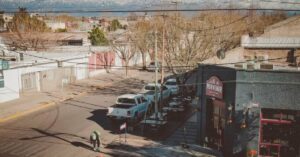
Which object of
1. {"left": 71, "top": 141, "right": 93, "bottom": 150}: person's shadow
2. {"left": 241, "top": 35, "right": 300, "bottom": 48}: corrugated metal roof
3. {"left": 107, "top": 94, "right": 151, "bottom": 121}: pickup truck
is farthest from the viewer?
{"left": 241, "top": 35, "right": 300, "bottom": 48}: corrugated metal roof

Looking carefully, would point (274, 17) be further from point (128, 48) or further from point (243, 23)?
point (128, 48)

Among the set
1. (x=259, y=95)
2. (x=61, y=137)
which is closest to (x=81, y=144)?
(x=61, y=137)

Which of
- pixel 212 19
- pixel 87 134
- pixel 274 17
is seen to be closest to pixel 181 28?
pixel 212 19

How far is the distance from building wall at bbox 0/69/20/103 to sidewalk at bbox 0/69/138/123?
0.60m

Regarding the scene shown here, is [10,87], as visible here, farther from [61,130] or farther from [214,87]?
[214,87]

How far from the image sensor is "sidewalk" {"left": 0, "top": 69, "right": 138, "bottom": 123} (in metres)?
27.1

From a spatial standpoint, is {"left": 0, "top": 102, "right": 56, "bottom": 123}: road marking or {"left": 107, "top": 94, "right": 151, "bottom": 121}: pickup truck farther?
{"left": 0, "top": 102, "right": 56, "bottom": 123}: road marking

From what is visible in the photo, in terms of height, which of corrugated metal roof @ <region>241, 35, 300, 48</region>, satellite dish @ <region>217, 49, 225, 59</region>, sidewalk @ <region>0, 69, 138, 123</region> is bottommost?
sidewalk @ <region>0, 69, 138, 123</region>

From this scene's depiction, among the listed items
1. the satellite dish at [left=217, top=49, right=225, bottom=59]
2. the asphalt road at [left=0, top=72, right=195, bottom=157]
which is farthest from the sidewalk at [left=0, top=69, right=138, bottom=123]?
the satellite dish at [left=217, top=49, right=225, bottom=59]

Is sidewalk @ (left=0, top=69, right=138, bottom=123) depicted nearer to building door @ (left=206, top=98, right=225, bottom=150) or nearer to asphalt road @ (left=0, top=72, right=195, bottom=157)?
asphalt road @ (left=0, top=72, right=195, bottom=157)

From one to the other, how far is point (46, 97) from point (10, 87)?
3272 mm

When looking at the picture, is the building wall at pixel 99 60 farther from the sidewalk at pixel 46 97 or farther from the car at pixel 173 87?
the car at pixel 173 87

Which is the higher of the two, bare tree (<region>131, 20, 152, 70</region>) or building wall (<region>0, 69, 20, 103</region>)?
bare tree (<region>131, 20, 152, 70</region>)

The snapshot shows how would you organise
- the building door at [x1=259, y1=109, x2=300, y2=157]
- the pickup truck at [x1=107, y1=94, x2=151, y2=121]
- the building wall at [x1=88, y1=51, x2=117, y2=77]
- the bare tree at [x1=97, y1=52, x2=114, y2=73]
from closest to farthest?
the building door at [x1=259, y1=109, x2=300, y2=157], the pickup truck at [x1=107, y1=94, x2=151, y2=121], the building wall at [x1=88, y1=51, x2=117, y2=77], the bare tree at [x1=97, y1=52, x2=114, y2=73]
